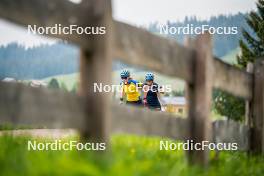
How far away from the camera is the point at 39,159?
315 cm

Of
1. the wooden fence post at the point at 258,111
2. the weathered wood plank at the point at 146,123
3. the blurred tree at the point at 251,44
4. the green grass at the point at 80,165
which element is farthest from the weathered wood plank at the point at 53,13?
the blurred tree at the point at 251,44

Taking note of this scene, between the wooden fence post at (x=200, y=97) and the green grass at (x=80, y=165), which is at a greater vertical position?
the wooden fence post at (x=200, y=97)

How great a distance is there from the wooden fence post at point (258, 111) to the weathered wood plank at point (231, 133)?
0.56 ft

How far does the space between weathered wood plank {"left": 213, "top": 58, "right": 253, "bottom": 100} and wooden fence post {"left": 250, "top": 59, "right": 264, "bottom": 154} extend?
5.0 inches

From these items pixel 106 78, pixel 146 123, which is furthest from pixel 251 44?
pixel 106 78

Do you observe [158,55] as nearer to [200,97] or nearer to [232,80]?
[200,97]

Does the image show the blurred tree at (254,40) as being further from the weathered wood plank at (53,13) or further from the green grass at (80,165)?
the weathered wood plank at (53,13)

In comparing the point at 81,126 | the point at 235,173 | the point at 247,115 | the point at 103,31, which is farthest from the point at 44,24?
the point at 247,115

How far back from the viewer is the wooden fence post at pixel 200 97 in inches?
218

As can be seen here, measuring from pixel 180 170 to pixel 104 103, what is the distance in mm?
1007

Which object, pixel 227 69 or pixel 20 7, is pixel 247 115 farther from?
pixel 20 7

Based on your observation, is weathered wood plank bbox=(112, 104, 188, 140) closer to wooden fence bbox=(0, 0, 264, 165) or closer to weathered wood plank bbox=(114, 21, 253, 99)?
wooden fence bbox=(0, 0, 264, 165)

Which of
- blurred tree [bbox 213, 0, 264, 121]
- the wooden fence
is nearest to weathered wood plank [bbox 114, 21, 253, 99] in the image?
the wooden fence

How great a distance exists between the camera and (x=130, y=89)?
1232 cm
